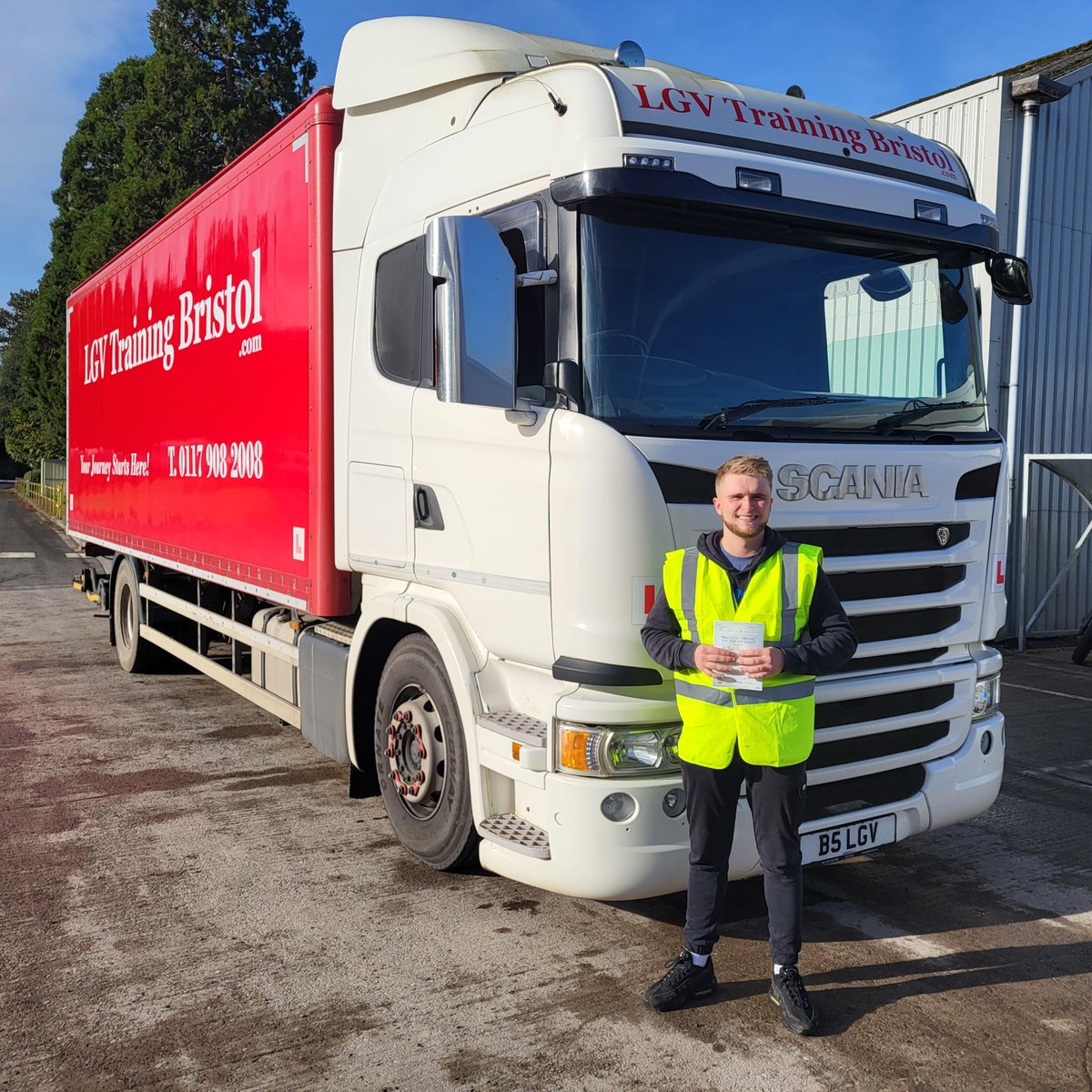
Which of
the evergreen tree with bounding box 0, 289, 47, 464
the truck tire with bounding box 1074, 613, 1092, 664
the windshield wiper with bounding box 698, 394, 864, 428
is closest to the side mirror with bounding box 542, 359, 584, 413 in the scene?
the windshield wiper with bounding box 698, 394, 864, 428

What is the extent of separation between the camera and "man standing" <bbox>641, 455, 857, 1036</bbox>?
344 cm

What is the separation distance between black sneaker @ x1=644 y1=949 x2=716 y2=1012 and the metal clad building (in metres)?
9.54

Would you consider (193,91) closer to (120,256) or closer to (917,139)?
(120,256)

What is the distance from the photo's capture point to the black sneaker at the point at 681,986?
356 centimetres

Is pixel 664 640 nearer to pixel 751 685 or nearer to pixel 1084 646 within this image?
pixel 751 685

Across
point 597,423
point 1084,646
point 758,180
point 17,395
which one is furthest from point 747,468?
point 17,395

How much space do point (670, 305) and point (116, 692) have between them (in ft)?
21.8

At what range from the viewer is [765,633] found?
3.46 m

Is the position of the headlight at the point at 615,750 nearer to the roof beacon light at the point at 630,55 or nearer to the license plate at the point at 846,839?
the license plate at the point at 846,839

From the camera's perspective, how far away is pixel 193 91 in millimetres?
33469

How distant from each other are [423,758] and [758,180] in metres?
2.56

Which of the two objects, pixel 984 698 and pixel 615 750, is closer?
pixel 615 750

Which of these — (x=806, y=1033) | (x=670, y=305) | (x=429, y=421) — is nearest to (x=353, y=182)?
(x=429, y=421)

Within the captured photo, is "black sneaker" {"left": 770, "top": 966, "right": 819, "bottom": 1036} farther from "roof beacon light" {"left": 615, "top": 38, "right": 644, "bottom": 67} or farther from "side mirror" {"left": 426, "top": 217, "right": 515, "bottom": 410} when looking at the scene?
"roof beacon light" {"left": 615, "top": 38, "right": 644, "bottom": 67}
